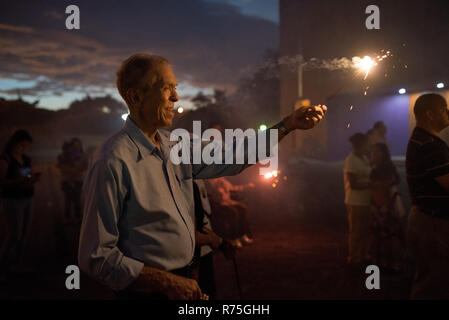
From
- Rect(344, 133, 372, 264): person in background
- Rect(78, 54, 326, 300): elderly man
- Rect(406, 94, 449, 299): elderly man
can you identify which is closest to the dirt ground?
Rect(344, 133, 372, 264): person in background

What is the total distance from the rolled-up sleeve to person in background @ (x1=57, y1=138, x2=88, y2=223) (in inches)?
288

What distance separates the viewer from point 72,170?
8242mm

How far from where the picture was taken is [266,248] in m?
6.80

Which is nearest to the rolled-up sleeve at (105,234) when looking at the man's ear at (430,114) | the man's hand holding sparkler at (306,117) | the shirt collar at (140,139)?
the shirt collar at (140,139)

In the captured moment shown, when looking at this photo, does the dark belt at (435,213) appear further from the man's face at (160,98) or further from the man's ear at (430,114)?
the man's face at (160,98)

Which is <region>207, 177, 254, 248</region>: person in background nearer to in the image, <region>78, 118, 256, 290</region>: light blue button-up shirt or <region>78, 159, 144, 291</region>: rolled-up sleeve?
<region>78, 118, 256, 290</region>: light blue button-up shirt

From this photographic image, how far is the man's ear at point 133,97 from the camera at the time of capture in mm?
1760

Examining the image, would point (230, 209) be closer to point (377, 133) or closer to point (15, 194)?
point (377, 133)

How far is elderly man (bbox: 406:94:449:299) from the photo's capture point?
3053 mm

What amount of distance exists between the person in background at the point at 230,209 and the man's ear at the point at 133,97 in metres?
4.51

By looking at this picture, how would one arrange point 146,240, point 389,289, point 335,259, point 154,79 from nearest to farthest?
point 146,240 → point 154,79 → point 389,289 → point 335,259
